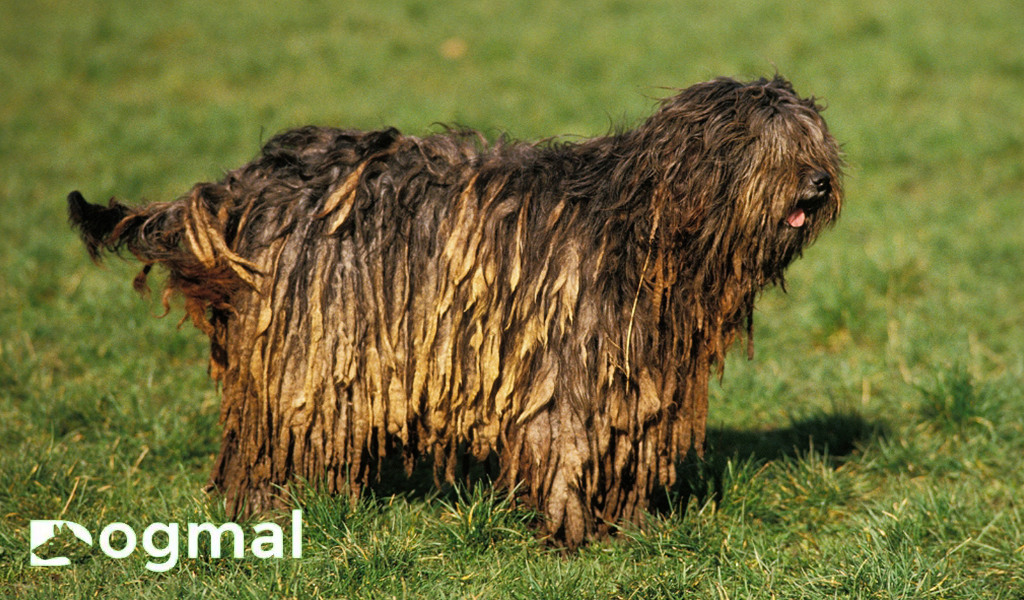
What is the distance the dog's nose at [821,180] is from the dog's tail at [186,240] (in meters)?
2.02

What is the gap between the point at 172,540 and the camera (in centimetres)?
393

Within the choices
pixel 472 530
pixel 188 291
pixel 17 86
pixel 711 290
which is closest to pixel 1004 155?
pixel 711 290

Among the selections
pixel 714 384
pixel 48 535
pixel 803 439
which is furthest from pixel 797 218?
pixel 48 535

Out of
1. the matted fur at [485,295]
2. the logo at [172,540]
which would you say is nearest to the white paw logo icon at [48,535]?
the logo at [172,540]

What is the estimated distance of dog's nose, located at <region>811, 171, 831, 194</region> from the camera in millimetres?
3426

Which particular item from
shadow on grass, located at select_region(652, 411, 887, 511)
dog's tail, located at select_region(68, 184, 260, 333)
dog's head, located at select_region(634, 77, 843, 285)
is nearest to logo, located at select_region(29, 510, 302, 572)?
dog's tail, located at select_region(68, 184, 260, 333)

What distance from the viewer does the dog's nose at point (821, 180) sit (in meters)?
3.43

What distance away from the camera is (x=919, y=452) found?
4.97 metres

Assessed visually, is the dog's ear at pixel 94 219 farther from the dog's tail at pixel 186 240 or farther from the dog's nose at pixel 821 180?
the dog's nose at pixel 821 180

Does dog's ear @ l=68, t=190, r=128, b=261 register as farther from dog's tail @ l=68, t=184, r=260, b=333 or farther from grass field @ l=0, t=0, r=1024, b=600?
grass field @ l=0, t=0, r=1024, b=600

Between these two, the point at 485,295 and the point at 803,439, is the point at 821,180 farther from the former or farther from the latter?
the point at 803,439

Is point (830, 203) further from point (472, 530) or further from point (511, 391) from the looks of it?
point (472, 530)

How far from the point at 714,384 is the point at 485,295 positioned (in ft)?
7.84

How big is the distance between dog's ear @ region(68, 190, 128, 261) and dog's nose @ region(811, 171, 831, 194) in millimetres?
2576
